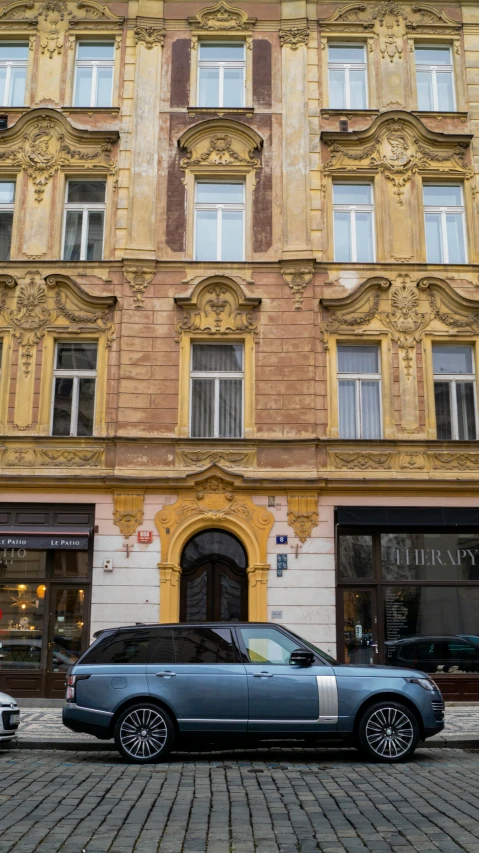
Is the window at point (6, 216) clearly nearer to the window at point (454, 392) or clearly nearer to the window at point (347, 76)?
the window at point (347, 76)

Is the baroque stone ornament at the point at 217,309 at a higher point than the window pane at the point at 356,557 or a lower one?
higher

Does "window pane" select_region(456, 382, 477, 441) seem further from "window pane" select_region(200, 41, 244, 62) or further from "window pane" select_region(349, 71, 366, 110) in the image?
"window pane" select_region(200, 41, 244, 62)

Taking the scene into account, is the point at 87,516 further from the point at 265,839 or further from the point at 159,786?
the point at 265,839

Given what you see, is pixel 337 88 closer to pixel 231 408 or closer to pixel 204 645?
pixel 231 408

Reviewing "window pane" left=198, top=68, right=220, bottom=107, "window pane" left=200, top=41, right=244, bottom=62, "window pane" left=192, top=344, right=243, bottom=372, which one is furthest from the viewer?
"window pane" left=200, top=41, right=244, bottom=62

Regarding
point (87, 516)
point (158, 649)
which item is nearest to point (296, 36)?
point (87, 516)

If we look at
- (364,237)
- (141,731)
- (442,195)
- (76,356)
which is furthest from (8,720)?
(442,195)

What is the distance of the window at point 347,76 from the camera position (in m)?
20.1

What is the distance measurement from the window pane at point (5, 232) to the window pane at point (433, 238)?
377 inches

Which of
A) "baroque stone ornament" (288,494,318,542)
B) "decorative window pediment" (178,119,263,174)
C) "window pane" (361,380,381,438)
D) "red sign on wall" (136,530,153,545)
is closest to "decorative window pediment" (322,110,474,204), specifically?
"decorative window pediment" (178,119,263,174)

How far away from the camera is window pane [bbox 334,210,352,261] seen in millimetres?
19156

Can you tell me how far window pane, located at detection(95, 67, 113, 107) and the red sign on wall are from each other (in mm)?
10279

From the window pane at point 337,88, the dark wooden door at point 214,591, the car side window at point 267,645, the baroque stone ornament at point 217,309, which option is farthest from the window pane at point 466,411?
the car side window at point 267,645

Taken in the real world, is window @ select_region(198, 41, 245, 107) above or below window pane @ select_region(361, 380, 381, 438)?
above
